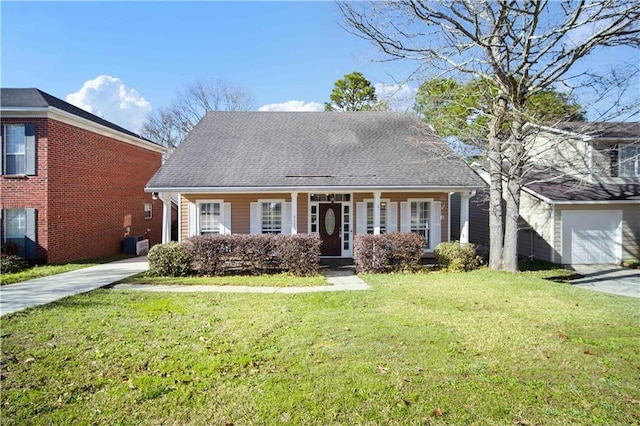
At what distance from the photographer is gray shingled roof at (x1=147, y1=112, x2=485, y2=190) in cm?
1223

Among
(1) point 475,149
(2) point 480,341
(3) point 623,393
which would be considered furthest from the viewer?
(1) point 475,149

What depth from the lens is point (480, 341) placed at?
511 cm

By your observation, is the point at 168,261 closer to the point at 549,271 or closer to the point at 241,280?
the point at 241,280

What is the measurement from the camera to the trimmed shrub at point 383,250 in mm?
10703

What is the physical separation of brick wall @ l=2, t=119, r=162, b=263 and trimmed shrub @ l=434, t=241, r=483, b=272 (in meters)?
12.9

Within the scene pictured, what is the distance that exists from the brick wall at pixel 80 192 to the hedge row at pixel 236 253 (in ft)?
15.9

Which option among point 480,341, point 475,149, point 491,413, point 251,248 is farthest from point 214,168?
point 491,413

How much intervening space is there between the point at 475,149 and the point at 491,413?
10579 mm

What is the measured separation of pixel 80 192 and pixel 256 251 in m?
8.03

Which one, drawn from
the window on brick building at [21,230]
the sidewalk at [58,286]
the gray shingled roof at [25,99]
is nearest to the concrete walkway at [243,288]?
the sidewalk at [58,286]

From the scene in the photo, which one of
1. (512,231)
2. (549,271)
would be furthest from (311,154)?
(549,271)

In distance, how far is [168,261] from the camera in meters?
10.4

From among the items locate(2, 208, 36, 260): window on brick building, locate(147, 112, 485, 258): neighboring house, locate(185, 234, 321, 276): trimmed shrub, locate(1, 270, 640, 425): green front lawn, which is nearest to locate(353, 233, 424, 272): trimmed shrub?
locate(147, 112, 485, 258): neighboring house

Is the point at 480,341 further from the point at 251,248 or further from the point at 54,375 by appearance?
the point at 251,248
